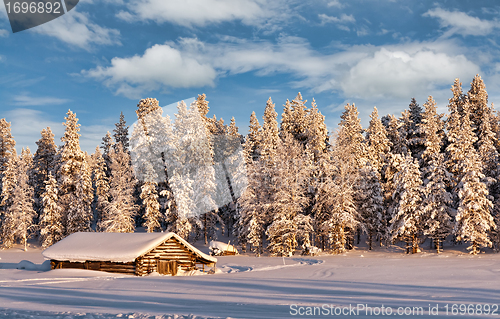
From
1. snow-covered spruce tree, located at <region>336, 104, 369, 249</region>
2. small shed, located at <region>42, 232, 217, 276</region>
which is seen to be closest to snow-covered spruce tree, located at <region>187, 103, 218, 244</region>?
snow-covered spruce tree, located at <region>336, 104, 369, 249</region>

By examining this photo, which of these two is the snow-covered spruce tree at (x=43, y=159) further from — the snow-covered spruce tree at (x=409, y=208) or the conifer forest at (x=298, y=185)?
the snow-covered spruce tree at (x=409, y=208)

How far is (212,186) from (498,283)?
113 feet

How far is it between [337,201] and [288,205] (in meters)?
5.66

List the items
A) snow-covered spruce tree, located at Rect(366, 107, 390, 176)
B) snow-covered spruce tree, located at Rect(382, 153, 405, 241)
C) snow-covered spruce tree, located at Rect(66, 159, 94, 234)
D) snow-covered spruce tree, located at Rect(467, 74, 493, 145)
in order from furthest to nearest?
snow-covered spruce tree, located at Rect(366, 107, 390, 176) < snow-covered spruce tree, located at Rect(467, 74, 493, 145) < snow-covered spruce tree, located at Rect(382, 153, 405, 241) < snow-covered spruce tree, located at Rect(66, 159, 94, 234)

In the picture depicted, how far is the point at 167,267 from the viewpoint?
2884cm

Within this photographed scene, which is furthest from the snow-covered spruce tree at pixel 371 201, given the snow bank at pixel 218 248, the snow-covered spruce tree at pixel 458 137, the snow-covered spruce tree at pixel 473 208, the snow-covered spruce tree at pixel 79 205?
the snow-covered spruce tree at pixel 79 205

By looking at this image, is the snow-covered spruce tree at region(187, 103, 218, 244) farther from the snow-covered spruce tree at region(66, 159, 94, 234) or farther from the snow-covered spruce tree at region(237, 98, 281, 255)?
the snow-covered spruce tree at region(66, 159, 94, 234)

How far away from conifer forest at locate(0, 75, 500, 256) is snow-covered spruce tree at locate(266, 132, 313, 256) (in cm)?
14

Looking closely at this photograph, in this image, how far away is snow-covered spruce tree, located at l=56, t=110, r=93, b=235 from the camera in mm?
49000

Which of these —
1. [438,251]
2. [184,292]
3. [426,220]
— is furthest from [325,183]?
[184,292]

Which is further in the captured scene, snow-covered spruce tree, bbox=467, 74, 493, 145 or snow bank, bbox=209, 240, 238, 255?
snow-covered spruce tree, bbox=467, 74, 493, 145

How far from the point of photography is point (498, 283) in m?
19.0

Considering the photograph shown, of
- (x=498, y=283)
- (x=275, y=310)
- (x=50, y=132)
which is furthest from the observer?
(x=50, y=132)

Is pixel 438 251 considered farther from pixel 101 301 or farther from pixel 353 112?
pixel 101 301
